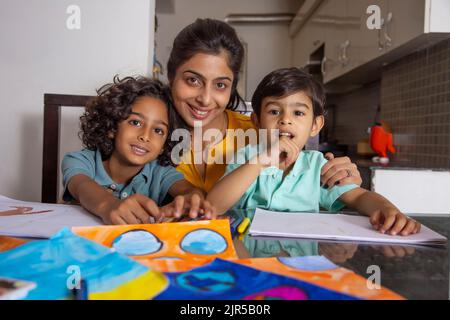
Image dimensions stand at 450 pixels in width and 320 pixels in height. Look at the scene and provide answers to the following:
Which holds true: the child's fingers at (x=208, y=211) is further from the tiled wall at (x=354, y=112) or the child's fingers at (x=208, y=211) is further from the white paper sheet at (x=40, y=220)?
the tiled wall at (x=354, y=112)

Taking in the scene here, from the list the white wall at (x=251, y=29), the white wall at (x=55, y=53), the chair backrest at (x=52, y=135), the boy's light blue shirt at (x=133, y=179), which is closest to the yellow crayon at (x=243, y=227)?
the boy's light blue shirt at (x=133, y=179)

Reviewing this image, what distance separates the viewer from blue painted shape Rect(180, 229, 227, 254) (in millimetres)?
489

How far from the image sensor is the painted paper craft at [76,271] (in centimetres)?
35

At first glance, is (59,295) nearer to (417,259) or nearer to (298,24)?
(417,259)

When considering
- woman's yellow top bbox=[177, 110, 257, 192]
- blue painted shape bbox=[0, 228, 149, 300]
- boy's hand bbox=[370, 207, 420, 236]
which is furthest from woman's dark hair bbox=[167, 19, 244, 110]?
blue painted shape bbox=[0, 228, 149, 300]

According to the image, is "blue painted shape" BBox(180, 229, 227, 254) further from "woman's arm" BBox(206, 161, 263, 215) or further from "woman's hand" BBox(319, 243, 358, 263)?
"woman's arm" BBox(206, 161, 263, 215)

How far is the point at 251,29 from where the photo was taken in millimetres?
4402

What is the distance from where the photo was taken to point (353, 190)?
919 millimetres

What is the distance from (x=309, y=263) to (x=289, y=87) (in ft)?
2.22

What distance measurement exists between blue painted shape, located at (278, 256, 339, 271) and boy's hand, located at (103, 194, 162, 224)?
267 millimetres

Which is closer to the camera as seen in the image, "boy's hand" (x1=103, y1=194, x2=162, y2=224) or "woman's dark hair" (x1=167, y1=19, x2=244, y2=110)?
"boy's hand" (x1=103, y1=194, x2=162, y2=224)

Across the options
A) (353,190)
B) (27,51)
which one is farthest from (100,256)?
(27,51)

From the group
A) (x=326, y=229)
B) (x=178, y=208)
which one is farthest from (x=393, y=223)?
(x=178, y=208)

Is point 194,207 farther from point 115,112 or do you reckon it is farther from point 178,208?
point 115,112
